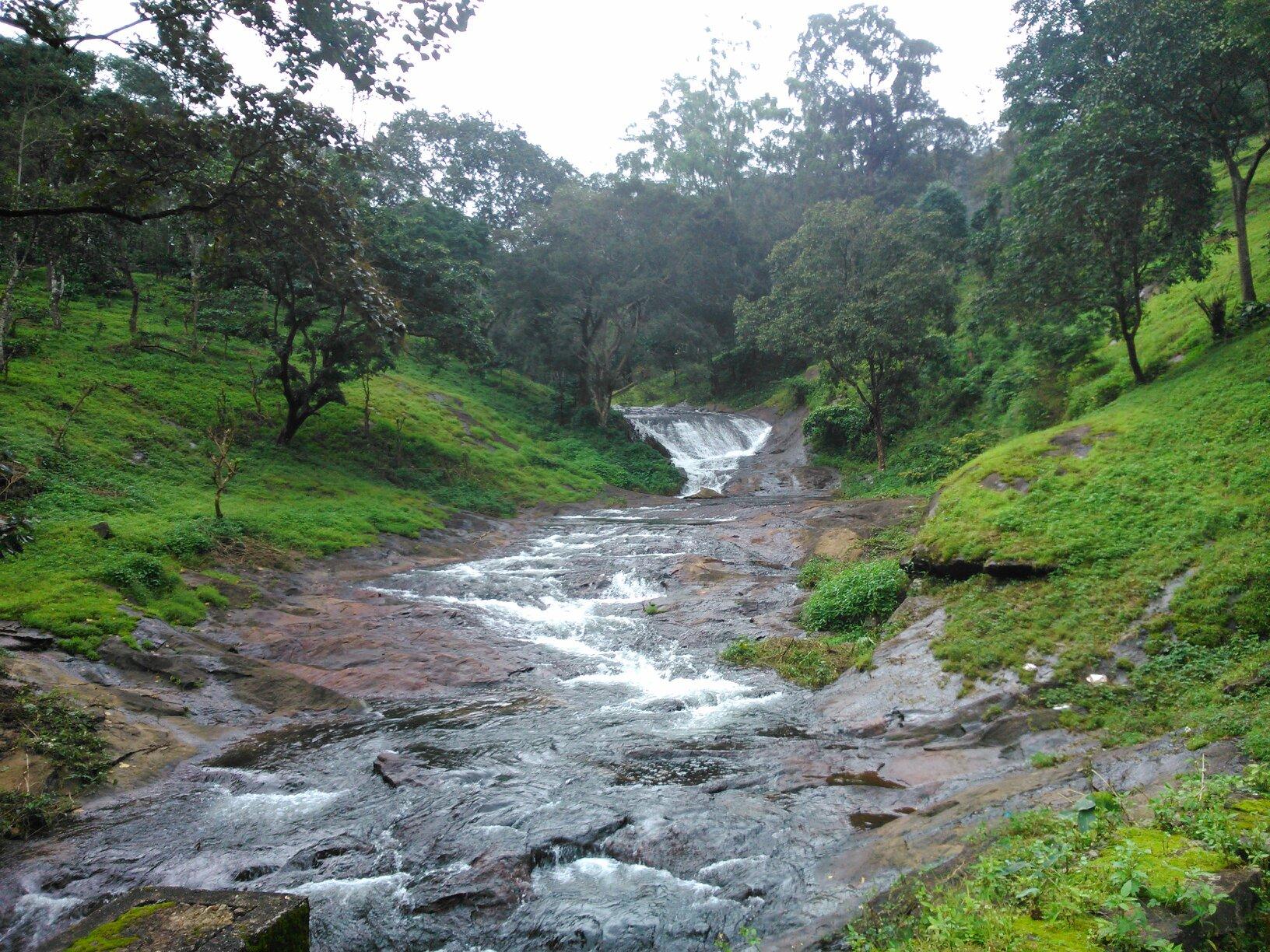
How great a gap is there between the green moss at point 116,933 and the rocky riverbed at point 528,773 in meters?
1.14

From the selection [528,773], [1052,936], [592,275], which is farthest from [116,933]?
[592,275]

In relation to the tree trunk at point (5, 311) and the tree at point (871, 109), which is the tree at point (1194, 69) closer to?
the tree trunk at point (5, 311)

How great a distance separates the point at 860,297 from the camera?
82.4ft

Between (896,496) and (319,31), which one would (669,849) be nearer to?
(319,31)

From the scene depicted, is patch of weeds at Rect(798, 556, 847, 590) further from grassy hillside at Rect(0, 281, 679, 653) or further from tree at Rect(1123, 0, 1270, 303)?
grassy hillside at Rect(0, 281, 679, 653)

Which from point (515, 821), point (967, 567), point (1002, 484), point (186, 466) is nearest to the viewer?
point (515, 821)

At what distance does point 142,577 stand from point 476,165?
4495cm

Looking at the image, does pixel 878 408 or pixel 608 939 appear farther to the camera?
pixel 878 408

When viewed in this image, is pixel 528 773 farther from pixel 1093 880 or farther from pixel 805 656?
pixel 1093 880

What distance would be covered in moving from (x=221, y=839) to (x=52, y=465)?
12350 millimetres

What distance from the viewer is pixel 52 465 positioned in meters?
14.6

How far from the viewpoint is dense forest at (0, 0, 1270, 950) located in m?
6.22

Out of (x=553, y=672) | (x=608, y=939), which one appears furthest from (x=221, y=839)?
(x=553, y=672)

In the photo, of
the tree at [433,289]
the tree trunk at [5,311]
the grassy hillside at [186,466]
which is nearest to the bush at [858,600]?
the grassy hillside at [186,466]
